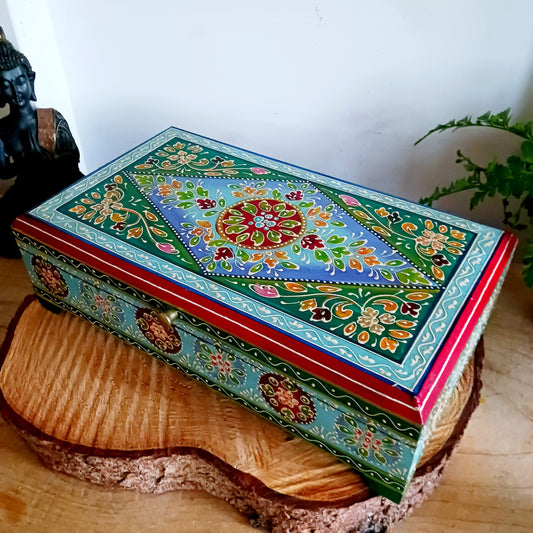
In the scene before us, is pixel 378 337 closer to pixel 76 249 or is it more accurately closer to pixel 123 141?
pixel 76 249

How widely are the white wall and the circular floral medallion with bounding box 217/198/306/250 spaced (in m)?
0.36

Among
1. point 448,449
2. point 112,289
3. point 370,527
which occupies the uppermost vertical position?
point 112,289

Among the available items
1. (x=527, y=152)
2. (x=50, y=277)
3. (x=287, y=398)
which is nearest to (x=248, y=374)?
(x=287, y=398)

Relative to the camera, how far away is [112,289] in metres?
0.95

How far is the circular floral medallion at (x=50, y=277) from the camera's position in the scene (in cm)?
103

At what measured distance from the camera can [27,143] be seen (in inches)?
47.2

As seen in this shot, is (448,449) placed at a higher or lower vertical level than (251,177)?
lower

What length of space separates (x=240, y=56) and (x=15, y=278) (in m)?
0.74

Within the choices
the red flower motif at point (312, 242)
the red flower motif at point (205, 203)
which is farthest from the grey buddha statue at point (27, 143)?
the red flower motif at point (312, 242)

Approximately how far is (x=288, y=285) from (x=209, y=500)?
40cm

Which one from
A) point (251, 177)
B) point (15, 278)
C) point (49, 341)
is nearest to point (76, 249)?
point (49, 341)

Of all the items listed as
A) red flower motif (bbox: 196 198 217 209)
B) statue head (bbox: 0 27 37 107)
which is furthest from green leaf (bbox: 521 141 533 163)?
statue head (bbox: 0 27 37 107)

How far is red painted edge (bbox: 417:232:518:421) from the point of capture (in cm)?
73

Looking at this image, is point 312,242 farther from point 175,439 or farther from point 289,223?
point 175,439
